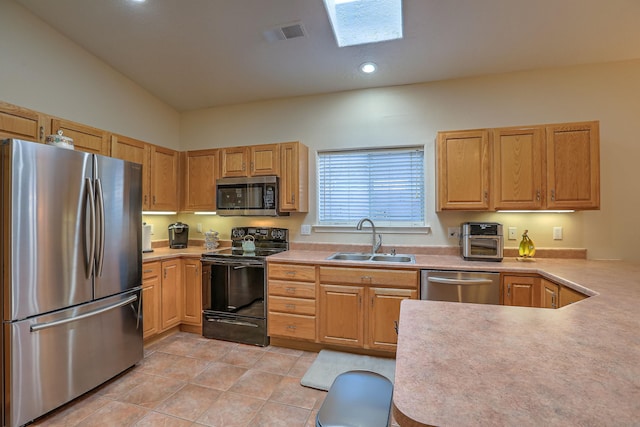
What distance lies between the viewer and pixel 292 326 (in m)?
2.78

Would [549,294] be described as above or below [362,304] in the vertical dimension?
above

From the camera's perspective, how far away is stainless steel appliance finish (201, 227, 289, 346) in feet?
9.48

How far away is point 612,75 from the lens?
8.66ft

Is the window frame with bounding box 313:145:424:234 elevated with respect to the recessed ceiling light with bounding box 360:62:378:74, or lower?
lower

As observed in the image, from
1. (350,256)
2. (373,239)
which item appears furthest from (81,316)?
(373,239)

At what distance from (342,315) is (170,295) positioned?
5.94 ft

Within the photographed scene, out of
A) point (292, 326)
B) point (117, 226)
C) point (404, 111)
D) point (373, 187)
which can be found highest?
point (404, 111)

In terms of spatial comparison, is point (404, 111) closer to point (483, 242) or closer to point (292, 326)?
point (483, 242)

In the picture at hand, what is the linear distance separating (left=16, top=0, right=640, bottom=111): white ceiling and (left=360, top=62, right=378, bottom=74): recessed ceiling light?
52mm

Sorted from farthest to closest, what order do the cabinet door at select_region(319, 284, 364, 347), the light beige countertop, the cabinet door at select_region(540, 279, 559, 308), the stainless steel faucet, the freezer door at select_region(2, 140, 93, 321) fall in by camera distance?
the stainless steel faucet < the cabinet door at select_region(319, 284, 364, 347) < the cabinet door at select_region(540, 279, 559, 308) < the freezer door at select_region(2, 140, 93, 321) < the light beige countertop

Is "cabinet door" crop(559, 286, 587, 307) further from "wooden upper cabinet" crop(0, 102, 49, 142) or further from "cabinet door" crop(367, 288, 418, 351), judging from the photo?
"wooden upper cabinet" crop(0, 102, 49, 142)

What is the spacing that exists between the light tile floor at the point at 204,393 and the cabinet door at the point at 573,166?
2.55 metres

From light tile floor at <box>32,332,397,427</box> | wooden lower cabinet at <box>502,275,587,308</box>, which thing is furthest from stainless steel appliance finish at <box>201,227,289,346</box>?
wooden lower cabinet at <box>502,275,587,308</box>

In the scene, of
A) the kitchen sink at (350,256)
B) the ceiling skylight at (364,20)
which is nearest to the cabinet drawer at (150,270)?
the kitchen sink at (350,256)
